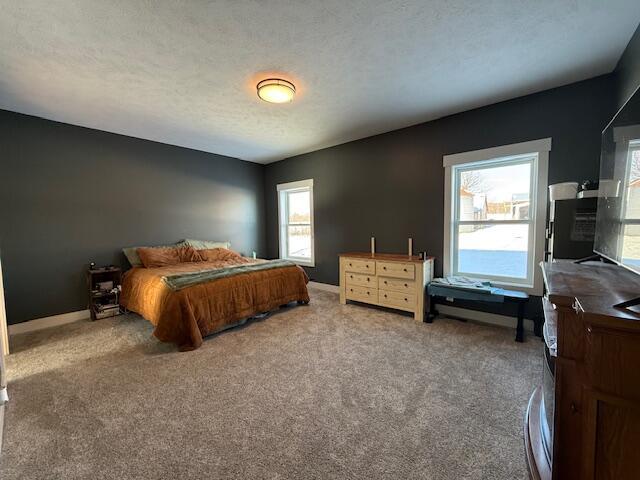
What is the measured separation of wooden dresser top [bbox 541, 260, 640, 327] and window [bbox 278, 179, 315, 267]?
153 inches

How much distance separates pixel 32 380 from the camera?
2.06 meters

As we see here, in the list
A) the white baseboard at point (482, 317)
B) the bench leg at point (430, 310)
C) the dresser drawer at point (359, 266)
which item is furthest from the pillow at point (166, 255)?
the white baseboard at point (482, 317)

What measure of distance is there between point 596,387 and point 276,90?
9.35ft

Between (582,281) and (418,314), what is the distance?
2.07 m

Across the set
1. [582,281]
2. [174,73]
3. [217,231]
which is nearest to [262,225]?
[217,231]

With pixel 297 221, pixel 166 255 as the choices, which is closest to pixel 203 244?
pixel 166 255

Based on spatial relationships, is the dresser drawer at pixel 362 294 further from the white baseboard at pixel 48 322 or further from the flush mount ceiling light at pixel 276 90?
the white baseboard at pixel 48 322

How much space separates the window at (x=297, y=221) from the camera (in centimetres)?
509

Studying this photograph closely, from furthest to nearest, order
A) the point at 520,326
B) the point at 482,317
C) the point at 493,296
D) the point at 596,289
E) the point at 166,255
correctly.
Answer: the point at 166,255 → the point at 482,317 → the point at 493,296 → the point at 520,326 → the point at 596,289

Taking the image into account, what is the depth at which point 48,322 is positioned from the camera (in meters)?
3.26

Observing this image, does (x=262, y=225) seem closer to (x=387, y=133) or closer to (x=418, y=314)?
(x=387, y=133)

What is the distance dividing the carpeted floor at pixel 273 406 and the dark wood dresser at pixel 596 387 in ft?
1.84

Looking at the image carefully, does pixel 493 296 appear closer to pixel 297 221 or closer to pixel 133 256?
pixel 297 221

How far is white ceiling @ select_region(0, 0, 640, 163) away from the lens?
66.4 inches
